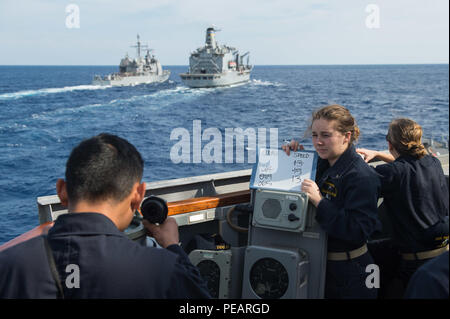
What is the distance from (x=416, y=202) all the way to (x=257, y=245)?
1168 mm

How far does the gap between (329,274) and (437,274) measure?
1846 millimetres

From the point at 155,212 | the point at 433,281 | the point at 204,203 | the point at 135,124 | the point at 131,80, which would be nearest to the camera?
the point at 433,281

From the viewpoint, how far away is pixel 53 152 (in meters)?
24.0

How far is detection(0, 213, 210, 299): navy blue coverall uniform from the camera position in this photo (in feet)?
4.51

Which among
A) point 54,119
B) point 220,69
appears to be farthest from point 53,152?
point 220,69

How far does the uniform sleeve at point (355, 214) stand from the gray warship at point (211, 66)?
64.1 m

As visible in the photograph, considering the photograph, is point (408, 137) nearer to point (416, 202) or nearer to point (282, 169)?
point (416, 202)

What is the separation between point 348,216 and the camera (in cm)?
255

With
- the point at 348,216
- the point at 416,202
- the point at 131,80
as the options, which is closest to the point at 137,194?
the point at 348,216

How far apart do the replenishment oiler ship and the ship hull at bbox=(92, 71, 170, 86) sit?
230ft

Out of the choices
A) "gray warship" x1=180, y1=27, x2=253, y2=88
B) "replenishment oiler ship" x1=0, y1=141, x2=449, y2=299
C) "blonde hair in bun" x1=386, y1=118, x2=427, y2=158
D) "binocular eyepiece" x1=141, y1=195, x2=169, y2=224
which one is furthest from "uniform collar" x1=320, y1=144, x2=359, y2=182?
"gray warship" x1=180, y1=27, x2=253, y2=88

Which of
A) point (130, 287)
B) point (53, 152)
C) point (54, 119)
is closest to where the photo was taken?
point (130, 287)

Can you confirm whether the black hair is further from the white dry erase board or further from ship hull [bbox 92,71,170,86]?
ship hull [bbox 92,71,170,86]
